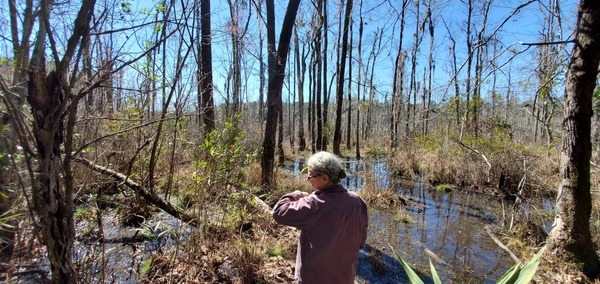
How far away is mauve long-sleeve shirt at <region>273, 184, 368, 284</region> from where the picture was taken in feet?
6.63

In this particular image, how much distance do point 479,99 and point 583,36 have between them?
7572 millimetres

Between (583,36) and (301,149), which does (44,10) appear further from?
(301,149)

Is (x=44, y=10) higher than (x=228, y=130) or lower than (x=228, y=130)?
higher

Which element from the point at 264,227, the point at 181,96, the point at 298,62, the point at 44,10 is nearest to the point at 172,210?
the point at 264,227

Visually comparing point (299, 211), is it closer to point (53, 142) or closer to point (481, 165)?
point (53, 142)

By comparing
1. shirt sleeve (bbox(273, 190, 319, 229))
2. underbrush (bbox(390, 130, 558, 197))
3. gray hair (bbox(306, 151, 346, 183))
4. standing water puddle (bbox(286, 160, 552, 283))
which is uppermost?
gray hair (bbox(306, 151, 346, 183))

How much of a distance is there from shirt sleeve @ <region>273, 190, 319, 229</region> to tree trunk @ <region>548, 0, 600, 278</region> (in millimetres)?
3904

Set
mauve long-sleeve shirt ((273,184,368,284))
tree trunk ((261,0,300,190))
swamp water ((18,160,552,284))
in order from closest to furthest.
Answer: mauve long-sleeve shirt ((273,184,368,284)) → swamp water ((18,160,552,284)) → tree trunk ((261,0,300,190))

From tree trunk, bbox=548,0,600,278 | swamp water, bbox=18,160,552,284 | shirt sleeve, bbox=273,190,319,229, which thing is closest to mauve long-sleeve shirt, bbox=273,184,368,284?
shirt sleeve, bbox=273,190,319,229

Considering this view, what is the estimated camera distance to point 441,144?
1130 centimetres

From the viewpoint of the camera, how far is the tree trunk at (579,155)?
373 centimetres

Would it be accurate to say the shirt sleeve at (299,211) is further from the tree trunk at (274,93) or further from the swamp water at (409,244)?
the tree trunk at (274,93)

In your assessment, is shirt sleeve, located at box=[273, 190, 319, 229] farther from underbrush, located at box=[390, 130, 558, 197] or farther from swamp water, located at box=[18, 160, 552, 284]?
underbrush, located at box=[390, 130, 558, 197]

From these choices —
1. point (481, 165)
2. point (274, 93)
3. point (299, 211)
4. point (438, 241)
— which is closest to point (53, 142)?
point (299, 211)
